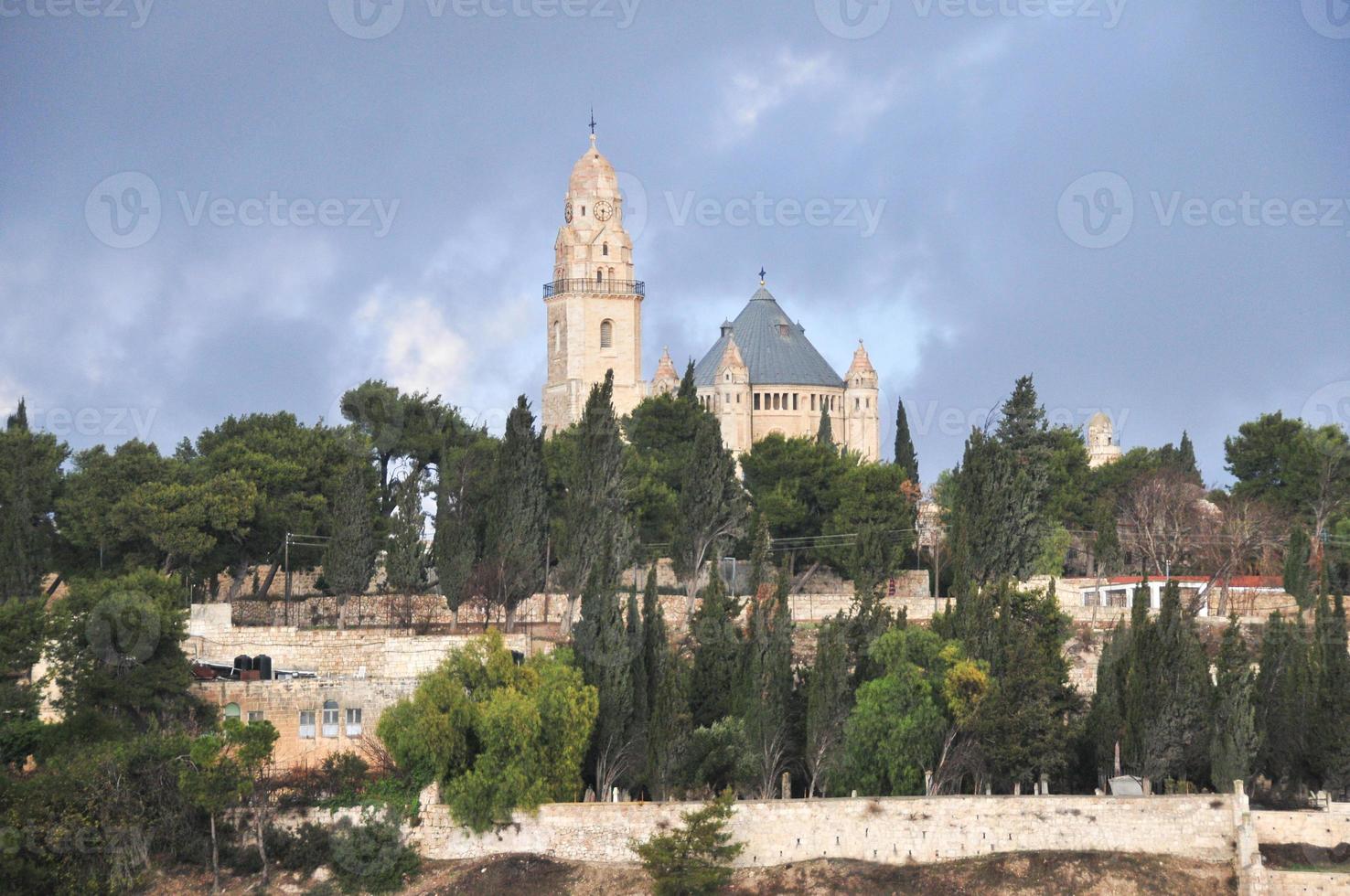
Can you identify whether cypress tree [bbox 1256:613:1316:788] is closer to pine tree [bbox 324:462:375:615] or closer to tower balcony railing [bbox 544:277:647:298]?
pine tree [bbox 324:462:375:615]

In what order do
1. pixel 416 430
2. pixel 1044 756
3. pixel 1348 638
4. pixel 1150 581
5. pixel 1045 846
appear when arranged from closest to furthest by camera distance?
1. pixel 1045 846
2. pixel 1044 756
3. pixel 1348 638
4. pixel 1150 581
5. pixel 416 430

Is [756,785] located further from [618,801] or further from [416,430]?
[416,430]

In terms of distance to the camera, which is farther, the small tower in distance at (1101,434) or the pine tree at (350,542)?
the small tower in distance at (1101,434)

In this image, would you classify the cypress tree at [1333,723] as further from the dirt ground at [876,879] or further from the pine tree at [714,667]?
the pine tree at [714,667]

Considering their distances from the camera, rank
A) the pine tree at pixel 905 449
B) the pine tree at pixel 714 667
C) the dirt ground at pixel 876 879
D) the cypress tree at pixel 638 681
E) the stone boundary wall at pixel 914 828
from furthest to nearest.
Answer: the pine tree at pixel 905 449 < the pine tree at pixel 714 667 < the cypress tree at pixel 638 681 < the stone boundary wall at pixel 914 828 < the dirt ground at pixel 876 879

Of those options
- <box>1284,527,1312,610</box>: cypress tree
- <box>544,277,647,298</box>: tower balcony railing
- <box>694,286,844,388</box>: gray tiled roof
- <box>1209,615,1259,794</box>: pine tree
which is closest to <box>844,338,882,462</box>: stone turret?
<box>694,286,844,388</box>: gray tiled roof

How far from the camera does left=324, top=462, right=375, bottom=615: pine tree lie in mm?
63062

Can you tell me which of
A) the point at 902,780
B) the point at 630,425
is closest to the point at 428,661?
the point at 902,780

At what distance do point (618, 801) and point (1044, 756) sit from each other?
30.2 ft

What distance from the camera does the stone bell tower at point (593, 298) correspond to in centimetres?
9494

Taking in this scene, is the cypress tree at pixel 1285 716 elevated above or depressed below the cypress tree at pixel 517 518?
below

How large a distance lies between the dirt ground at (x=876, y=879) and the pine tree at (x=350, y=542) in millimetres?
18064

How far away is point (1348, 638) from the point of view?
57.6 meters

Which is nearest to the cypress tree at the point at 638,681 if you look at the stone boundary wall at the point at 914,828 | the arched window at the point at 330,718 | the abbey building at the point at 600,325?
the stone boundary wall at the point at 914,828
